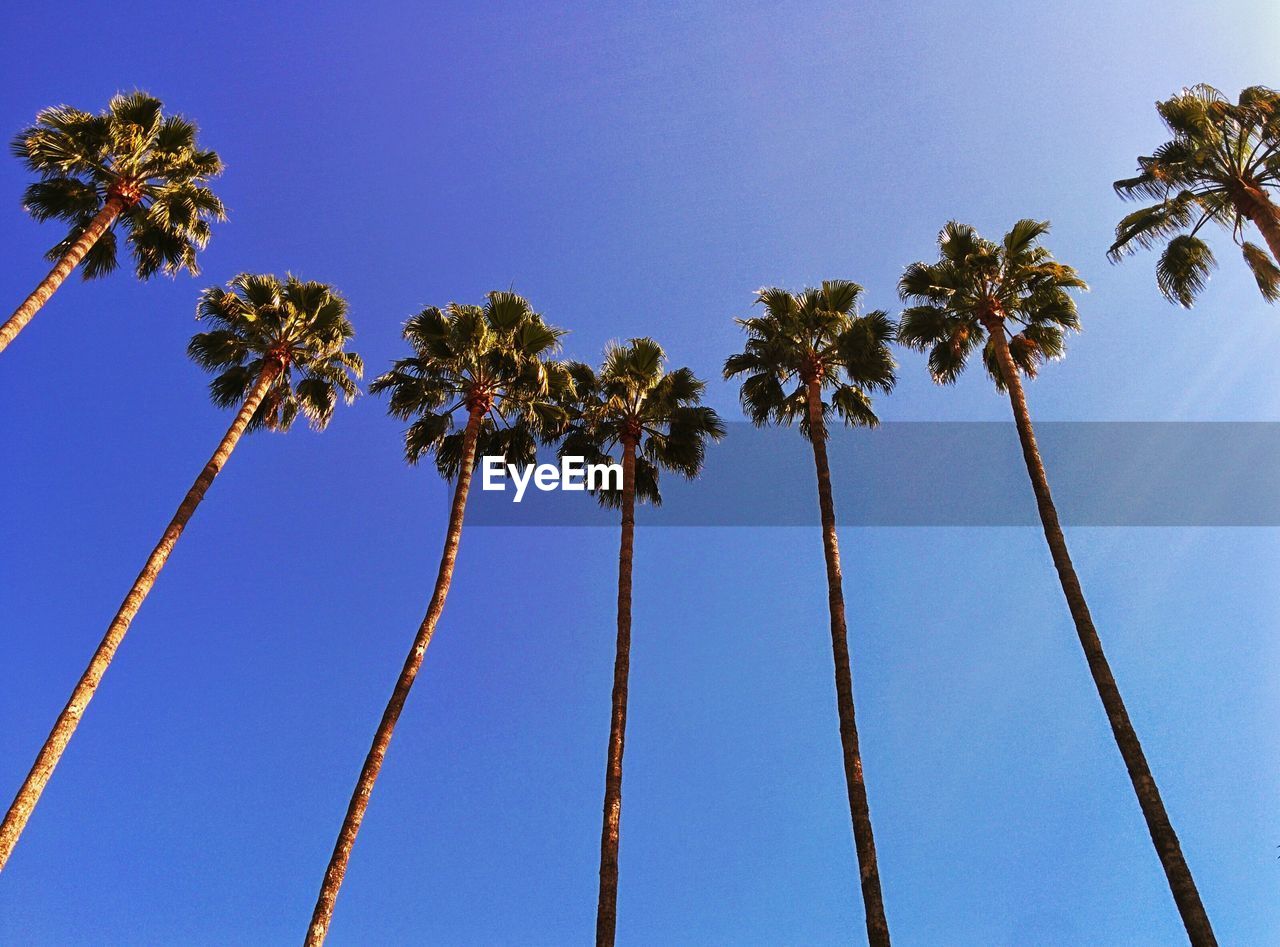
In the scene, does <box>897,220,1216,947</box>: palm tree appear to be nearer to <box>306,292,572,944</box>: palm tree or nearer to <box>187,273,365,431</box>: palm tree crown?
<box>306,292,572,944</box>: palm tree

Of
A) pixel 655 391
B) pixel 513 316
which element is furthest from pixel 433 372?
pixel 655 391

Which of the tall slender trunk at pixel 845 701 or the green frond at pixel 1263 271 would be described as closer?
the tall slender trunk at pixel 845 701

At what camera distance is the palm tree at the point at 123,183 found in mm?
20562

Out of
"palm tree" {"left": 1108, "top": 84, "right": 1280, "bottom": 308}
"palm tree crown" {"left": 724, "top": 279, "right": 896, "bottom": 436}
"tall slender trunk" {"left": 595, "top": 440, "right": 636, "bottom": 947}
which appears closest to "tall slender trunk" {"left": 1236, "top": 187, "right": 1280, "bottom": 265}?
"palm tree" {"left": 1108, "top": 84, "right": 1280, "bottom": 308}

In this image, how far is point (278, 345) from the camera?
2355 centimetres

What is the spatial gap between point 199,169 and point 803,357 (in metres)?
17.8

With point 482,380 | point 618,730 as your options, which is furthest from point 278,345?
point 618,730

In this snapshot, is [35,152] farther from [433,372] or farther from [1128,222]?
[1128,222]

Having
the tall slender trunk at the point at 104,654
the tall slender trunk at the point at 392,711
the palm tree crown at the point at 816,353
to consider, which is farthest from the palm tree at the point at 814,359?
the tall slender trunk at the point at 104,654

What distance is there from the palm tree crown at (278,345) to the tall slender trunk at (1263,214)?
23.1 metres

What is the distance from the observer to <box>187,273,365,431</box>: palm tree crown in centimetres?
2327

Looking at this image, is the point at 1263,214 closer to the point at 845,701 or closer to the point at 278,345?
the point at 845,701

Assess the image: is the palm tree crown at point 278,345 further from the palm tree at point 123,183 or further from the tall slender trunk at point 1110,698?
the tall slender trunk at point 1110,698

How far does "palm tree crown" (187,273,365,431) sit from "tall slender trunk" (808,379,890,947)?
14.2 m
